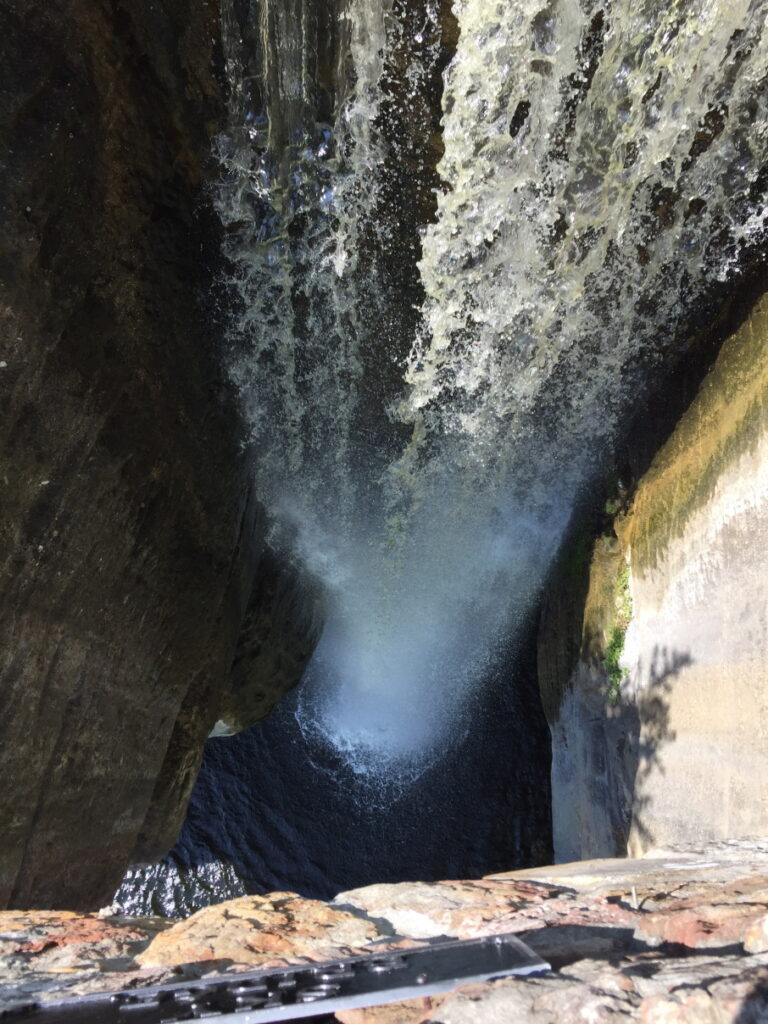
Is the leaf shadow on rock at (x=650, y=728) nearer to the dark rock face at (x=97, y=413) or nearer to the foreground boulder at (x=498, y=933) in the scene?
the foreground boulder at (x=498, y=933)

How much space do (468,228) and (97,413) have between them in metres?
2.22

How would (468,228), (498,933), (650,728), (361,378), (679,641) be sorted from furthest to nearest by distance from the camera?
(361,378) → (650,728) → (679,641) → (468,228) → (498,933)

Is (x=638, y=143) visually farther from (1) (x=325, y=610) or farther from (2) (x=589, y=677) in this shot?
(1) (x=325, y=610)

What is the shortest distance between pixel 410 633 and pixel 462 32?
5886 mm

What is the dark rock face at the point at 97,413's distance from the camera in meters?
2.41

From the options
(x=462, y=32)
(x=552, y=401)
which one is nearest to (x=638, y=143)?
(x=462, y=32)

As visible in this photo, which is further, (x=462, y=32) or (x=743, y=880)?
(x=462, y=32)

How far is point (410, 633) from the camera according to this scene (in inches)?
300

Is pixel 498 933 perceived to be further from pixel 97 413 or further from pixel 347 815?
pixel 347 815

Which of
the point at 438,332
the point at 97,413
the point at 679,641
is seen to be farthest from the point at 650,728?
the point at 97,413

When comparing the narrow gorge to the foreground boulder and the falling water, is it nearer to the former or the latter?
the falling water

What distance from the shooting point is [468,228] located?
3678 millimetres

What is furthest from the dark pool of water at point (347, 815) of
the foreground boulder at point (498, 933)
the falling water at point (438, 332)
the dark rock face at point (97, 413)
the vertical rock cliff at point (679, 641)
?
the foreground boulder at point (498, 933)

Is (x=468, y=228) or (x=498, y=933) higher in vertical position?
(x=468, y=228)
